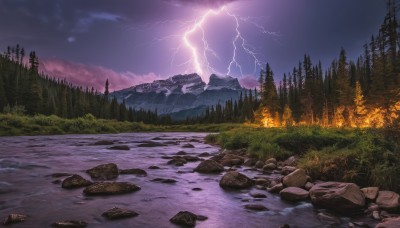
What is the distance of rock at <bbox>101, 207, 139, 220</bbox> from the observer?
7755mm

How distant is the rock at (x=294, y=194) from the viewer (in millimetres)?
9969

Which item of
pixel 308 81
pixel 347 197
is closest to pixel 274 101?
pixel 308 81

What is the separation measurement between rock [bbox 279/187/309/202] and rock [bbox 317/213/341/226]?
1487 millimetres

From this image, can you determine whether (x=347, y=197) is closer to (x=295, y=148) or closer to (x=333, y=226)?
(x=333, y=226)

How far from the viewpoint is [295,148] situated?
1864cm

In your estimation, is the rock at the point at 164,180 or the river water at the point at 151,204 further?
the rock at the point at 164,180

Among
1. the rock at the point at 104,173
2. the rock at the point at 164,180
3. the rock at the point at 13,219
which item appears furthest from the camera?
the rock at the point at 104,173

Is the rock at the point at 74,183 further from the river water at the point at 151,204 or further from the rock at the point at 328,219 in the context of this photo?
the rock at the point at 328,219

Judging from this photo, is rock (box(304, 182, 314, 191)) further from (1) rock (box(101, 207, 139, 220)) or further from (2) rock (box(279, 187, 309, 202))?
(1) rock (box(101, 207, 139, 220))

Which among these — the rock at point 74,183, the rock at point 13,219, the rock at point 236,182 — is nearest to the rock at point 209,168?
the rock at point 236,182

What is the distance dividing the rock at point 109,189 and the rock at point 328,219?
20.5ft

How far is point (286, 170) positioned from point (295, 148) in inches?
198

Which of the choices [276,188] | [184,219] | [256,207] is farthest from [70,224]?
[276,188]

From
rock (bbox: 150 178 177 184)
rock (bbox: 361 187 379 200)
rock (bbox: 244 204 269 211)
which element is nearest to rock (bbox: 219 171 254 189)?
rock (bbox: 150 178 177 184)
